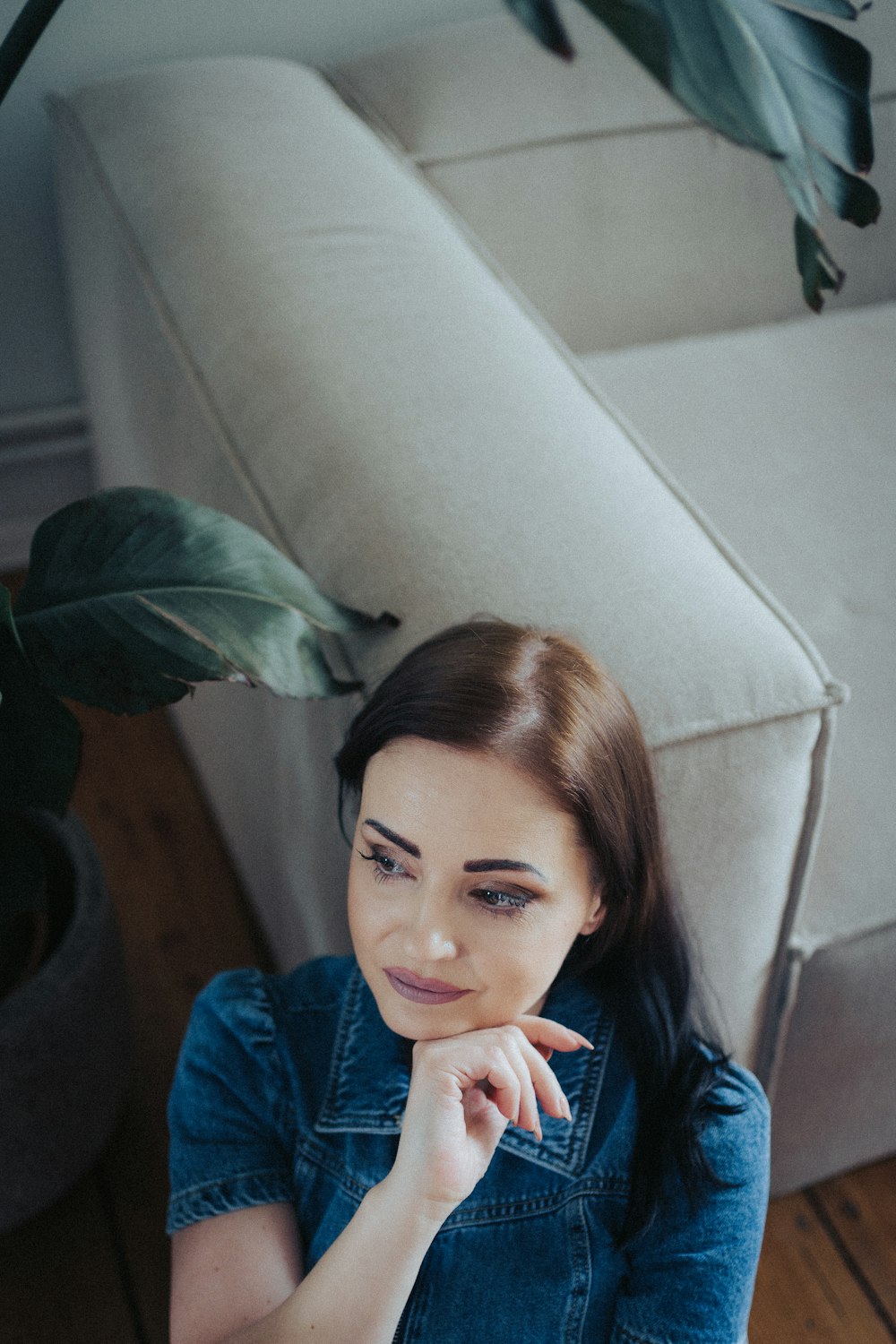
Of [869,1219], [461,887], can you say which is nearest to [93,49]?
[461,887]

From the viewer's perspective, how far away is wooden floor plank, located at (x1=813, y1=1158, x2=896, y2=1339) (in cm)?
113

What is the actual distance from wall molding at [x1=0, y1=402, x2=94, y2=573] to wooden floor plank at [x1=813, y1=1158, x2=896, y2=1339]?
134 cm

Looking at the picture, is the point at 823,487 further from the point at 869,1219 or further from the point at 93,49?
the point at 93,49

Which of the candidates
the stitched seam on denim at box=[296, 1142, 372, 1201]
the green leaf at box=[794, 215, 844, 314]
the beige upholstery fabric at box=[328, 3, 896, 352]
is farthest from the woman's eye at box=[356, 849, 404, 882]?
the beige upholstery fabric at box=[328, 3, 896, 352]

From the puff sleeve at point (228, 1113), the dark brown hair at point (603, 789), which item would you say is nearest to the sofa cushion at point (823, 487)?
the dark brown hair at point (603, 789)

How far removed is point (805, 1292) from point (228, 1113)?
0.63 metres

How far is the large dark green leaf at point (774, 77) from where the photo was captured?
0.51 metres

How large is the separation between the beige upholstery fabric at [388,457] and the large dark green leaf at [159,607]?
0.08m

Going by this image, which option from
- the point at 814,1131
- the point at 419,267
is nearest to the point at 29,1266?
the point at 814,1131

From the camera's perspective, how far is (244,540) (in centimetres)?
76

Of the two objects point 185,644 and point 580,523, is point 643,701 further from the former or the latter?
point 185,644

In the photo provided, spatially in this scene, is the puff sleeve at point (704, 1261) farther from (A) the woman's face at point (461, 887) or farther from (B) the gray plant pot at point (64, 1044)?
(B) the gray plant pot at point (64, 1044)

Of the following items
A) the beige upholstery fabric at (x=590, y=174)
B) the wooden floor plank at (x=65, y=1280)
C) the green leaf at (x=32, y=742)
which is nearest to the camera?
the green leaf at (x=32, y=742)

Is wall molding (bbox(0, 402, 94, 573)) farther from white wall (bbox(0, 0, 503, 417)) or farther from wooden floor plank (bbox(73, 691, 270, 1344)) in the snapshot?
wooden floor plank (bbox(73, 691, 270, 1344))
